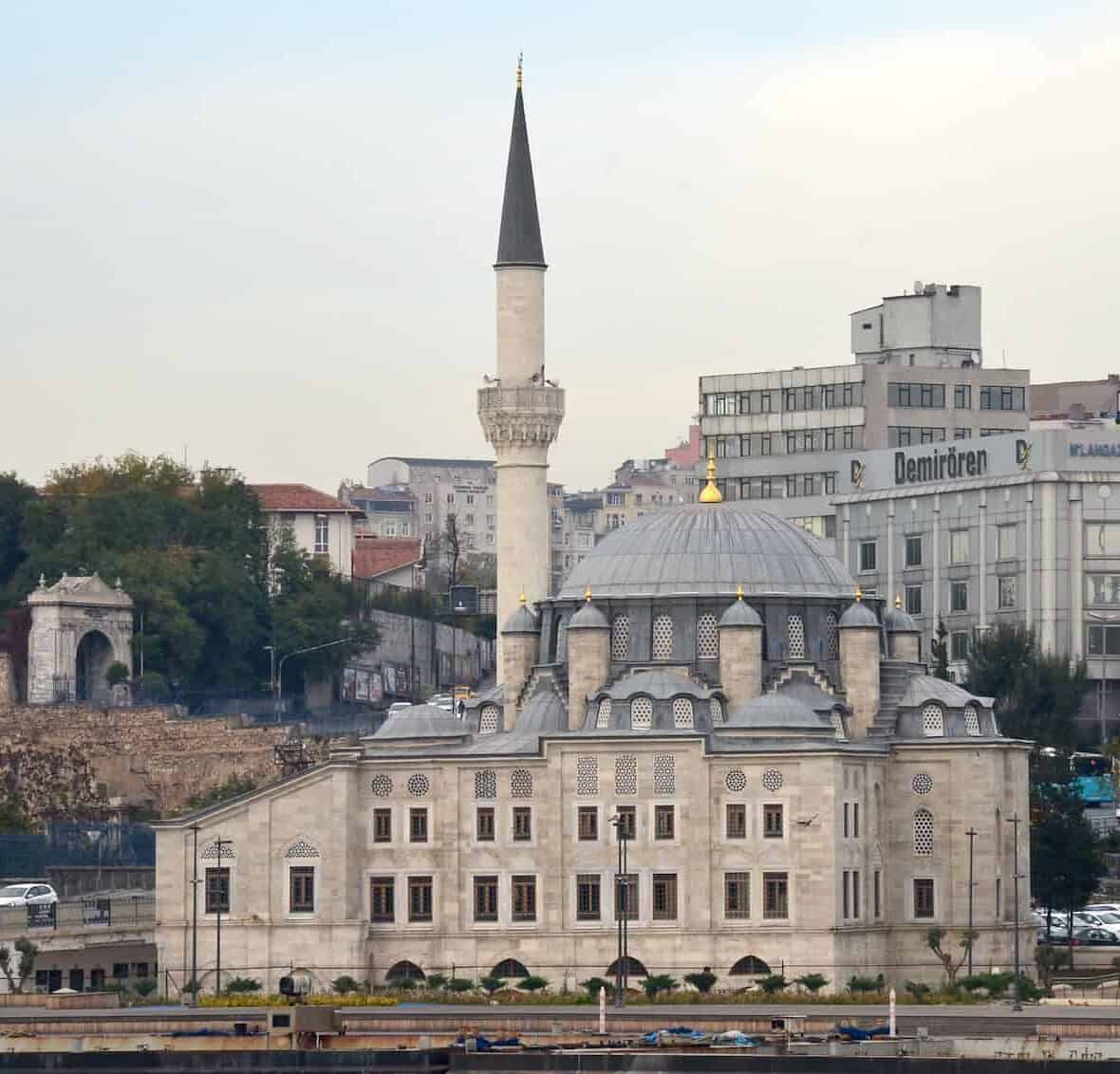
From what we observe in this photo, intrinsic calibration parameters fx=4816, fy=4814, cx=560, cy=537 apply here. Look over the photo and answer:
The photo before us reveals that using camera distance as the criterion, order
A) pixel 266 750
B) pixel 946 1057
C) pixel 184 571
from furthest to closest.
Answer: pixel 184 571, pixel 266 750, pixel 946 1057

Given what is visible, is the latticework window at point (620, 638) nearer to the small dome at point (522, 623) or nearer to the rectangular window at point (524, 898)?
the small dome at point (522, 623)

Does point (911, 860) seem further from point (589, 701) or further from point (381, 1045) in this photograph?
point (381, 1045)

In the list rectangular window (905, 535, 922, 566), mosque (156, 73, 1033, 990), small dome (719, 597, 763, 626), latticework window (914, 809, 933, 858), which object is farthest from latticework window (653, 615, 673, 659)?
rectangular window (905, 535, 922, 566)

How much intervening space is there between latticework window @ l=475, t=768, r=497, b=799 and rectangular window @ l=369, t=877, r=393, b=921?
3.55 m

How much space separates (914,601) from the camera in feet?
613

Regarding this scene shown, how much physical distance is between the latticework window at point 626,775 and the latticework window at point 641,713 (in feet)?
3.24

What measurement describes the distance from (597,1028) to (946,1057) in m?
12.0

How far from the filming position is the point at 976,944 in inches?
5251

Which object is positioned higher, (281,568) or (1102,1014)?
(281,568)

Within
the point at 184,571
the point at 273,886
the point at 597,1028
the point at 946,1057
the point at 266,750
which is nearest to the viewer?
the point at 946,1057

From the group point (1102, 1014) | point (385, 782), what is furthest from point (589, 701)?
point (1102, 1014)

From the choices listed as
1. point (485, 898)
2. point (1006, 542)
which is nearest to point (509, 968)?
point (485, 898)

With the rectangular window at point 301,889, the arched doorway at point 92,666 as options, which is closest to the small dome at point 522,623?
the rectangular window at point 301,889

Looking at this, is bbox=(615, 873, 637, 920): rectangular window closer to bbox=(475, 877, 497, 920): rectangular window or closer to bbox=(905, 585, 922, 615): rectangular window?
bbox=(475, 877, 497, 920): rectangular window
